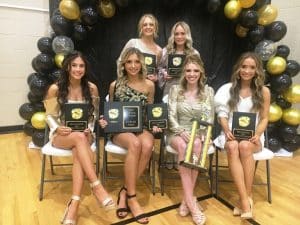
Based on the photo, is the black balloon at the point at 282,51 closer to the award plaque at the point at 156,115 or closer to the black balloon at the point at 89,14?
the award plaque at the point at 156,115

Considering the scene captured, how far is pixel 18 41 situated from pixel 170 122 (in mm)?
2751

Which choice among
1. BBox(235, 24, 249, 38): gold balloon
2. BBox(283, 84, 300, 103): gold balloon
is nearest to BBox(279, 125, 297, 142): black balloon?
BBox(283, 84, 300, 103): gold balloon

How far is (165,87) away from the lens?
3086 mm

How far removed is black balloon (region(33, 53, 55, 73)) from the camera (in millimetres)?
3531

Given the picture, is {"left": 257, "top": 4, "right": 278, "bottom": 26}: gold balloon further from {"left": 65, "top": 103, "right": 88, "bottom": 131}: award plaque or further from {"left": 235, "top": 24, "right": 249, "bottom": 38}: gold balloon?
{"left": 65, "top": 103, "right": 88, "bottom": 131}: award plaque

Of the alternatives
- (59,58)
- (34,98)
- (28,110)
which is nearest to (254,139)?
(59,58)

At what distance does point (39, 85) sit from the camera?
142 inches

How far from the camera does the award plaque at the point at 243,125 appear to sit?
2.44 m

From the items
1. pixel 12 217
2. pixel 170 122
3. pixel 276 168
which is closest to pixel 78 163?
pixel 12 217

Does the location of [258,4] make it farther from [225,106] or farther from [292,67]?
[225,106]

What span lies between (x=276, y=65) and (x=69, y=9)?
7.73 feet

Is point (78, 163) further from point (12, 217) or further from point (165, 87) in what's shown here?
point (165, 87)

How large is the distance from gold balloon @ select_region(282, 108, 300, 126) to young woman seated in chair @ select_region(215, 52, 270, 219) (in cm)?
123

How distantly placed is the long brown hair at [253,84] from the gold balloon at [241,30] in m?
1.30
